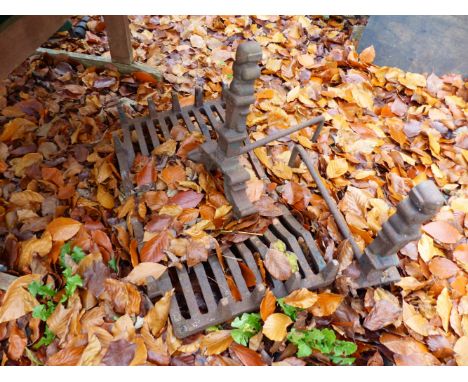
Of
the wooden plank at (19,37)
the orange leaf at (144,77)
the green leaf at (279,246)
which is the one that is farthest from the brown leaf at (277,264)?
the orange leaf at (144,77)

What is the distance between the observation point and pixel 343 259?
1603 mm

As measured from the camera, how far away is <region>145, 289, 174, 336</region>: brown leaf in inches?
55.5

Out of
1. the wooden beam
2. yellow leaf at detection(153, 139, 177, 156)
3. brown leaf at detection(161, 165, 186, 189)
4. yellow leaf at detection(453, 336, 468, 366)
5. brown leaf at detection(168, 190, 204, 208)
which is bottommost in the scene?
yellow leaf at detection(453, 336, 468, 366)

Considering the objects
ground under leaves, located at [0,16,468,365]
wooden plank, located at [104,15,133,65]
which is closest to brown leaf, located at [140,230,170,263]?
ground under leaves, located at [0,16,468,365]

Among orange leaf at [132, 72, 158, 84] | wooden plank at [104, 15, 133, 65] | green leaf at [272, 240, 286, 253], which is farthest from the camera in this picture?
orange leaf at [132, 72, 158, 84]

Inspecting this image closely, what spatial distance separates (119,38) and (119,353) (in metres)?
1.98

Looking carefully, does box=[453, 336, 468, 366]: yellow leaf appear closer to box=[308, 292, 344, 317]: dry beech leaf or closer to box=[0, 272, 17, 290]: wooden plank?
box=[308, 292, 344, 317]: dry beech leaf

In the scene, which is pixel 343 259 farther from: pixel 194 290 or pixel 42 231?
pixel 42 231

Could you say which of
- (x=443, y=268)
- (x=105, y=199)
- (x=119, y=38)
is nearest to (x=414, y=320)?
(x=443, y=268)

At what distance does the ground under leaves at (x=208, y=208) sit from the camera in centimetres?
140

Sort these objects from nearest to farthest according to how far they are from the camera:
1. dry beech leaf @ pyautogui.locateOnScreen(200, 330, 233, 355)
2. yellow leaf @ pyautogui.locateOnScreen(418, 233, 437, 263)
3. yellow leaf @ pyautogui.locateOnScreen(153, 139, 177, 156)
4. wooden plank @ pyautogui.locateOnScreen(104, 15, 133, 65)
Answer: dry beech leaf @ pyautogui.locateOnScreen(200, 330, 233, 355) → yellow leaf @ pyautogui.locateOnScreen(418, 233, 437, 263) → yellow leaf @ pyautogui.locateOnScreen(153, 139, 177, 156) → wooden plank @ pyautogui.locateOnScreen(104, 15, 133, 65)

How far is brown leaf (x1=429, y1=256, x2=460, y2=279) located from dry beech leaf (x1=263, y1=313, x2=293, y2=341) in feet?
2.68

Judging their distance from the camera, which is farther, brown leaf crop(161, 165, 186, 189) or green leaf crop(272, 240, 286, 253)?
brown leaf crop(161, 165, 186, 189)

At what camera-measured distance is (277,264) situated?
5.08 ft
